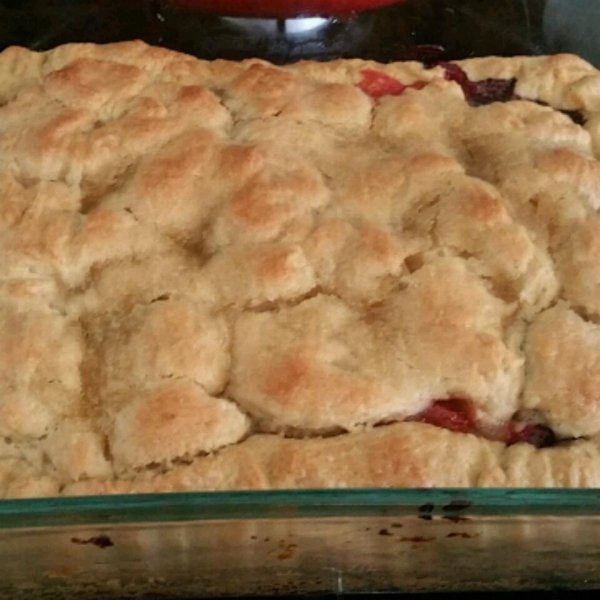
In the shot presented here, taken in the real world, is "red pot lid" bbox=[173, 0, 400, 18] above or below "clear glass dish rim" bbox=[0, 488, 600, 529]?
above

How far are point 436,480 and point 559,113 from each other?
660mm

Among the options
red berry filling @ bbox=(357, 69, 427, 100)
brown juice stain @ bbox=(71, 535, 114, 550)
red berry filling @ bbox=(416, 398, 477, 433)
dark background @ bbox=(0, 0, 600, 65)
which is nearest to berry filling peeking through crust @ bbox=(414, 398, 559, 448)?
red berry filling @ bbox=(416, 398, 477, 433)

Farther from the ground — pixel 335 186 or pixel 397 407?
pixel 335 186

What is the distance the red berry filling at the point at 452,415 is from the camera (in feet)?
3.28

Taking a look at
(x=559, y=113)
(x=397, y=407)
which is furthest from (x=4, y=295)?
(x=559, y=113)

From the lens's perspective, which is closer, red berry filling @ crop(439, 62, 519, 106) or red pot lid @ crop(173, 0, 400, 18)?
red berry filling @ crop(439, 62, 519, 106)

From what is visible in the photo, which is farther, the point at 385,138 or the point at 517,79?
the point at 517,79

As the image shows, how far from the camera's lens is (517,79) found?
1387 mm

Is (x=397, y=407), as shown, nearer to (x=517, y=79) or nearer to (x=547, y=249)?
(x=547, y=249)

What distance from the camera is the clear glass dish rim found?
82cm

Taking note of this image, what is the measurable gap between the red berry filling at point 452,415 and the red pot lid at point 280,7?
86 centimetres

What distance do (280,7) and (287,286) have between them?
0.70m

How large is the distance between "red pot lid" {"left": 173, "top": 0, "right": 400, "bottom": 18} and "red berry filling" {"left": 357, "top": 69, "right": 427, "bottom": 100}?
25 cm

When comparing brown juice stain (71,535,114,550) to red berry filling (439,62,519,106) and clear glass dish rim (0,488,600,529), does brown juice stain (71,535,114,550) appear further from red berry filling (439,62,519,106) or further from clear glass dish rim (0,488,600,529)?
red berry filling (439,62,519,106)
